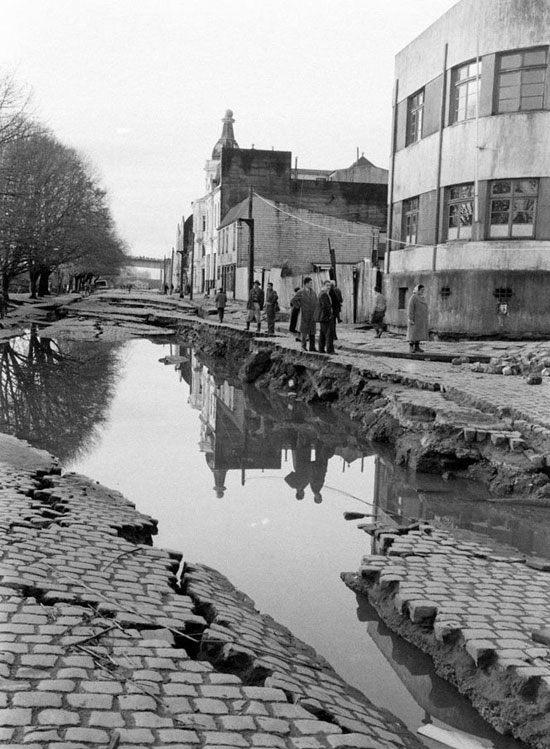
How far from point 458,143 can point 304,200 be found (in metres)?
32.9

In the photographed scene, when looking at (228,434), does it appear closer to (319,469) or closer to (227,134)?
(319,469)

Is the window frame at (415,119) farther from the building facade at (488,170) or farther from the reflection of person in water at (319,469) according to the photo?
the reflection of person in water at (319,469)

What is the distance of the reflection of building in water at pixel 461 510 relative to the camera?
6.83m

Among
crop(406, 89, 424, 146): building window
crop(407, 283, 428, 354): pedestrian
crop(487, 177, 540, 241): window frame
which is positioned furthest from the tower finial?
crop(407, 283, 428, 354): pedestrian

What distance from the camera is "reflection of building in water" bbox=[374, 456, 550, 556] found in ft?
22.4

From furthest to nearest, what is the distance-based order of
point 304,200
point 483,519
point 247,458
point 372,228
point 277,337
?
point 304,200 → point 372,228 → point 277,337 → point 247,458 → point 483,519

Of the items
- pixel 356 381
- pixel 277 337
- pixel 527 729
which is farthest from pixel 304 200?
pixel 527 729

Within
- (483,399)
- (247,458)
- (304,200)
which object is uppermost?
(304,200)

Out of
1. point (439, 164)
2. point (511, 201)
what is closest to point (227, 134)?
point (439, 164)

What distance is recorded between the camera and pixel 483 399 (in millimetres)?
10688

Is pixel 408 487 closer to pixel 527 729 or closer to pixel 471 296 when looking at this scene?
pixel 527 729

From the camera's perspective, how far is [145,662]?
3443 mm

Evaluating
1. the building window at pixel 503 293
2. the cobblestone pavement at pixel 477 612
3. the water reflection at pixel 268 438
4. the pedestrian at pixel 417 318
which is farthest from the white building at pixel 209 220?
the cobblestone pavement at pixel 477 612

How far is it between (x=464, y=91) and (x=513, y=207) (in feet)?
11.6
